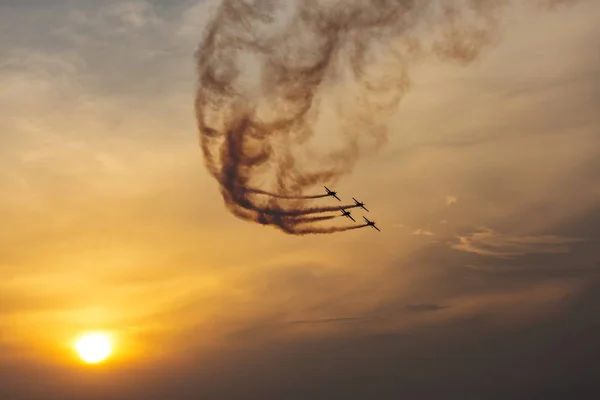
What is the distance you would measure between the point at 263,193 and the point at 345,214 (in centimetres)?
1800

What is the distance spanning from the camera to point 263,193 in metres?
83.1

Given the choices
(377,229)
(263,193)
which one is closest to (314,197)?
(263,193)

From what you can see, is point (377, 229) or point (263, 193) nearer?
point (263, 193)

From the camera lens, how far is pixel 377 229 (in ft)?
326

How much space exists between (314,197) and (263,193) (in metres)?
8.15

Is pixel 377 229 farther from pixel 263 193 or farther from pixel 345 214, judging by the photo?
pixel 263 193

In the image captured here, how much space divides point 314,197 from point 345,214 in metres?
10.7

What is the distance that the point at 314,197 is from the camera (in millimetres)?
A: 86688

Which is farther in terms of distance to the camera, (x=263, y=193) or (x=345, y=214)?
(x=345, y=214)

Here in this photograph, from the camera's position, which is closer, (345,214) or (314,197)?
(314,197)

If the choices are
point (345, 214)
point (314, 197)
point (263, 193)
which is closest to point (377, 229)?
point (345, 214)

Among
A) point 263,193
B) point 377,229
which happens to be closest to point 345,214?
point 377,229

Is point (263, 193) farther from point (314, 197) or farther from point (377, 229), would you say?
point (377, 229)
